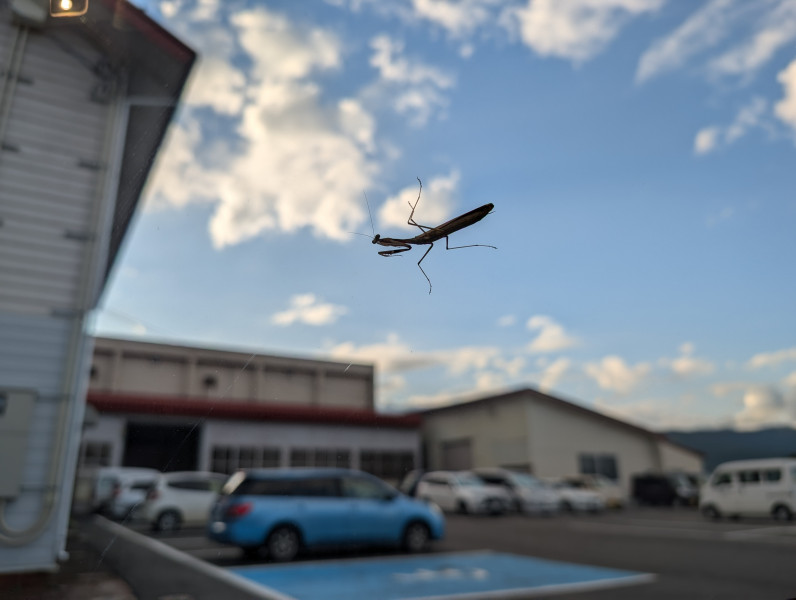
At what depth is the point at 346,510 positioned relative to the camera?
2.37m

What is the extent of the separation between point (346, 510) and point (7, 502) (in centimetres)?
132

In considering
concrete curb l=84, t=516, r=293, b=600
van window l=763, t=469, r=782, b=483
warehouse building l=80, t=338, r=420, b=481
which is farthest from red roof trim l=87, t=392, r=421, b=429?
van window l=763, t=469, r=782, b=483

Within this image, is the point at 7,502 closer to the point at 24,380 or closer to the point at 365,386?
the point at 24,380

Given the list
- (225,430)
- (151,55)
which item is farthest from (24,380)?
(151,55)

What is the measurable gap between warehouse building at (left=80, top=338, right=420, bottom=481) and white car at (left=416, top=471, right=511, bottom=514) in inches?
22.6

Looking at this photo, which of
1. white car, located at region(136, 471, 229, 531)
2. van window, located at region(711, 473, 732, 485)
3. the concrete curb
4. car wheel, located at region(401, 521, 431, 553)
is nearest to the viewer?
the concrete curb

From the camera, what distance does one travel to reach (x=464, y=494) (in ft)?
6.48

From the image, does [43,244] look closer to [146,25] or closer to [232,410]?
[146,25]

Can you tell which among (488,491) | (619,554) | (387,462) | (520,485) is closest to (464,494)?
(488,491)

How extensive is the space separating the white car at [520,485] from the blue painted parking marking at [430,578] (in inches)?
21.3

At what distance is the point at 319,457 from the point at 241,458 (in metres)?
0.24

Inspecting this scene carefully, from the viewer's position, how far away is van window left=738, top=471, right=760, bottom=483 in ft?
6.08

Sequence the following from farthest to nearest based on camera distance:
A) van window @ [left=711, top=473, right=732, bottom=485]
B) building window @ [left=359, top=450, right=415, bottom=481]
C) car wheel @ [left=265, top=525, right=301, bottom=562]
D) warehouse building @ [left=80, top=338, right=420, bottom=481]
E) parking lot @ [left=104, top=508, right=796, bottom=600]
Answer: car wheel @ [left=265, top=525, right=301, bottom=562]
parking lot @ [left=104, top=508, right=796, bottom=600]
van window @ [left=711, top=473, right=732, bottom=485]
building window @ [left=359, top=450, right=415, bottom=481]
warehouse building @ [left=80, top=338, right=420, bottom=481]

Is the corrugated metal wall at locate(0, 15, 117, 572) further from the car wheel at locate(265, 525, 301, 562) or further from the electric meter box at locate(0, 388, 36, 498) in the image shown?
the car wheel at locate(265, 525, 301, 562)
